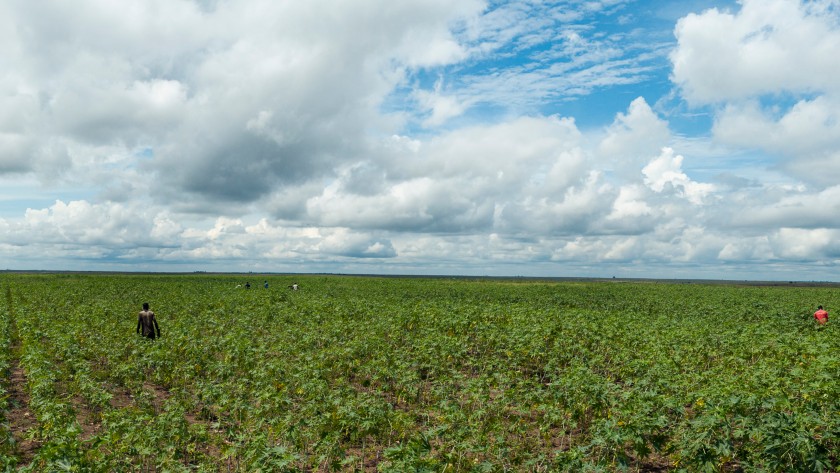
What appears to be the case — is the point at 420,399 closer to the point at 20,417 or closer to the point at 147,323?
the point at 20,417

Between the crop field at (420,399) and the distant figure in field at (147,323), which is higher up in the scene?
the distant figure in field at (147,323)

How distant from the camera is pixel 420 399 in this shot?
13.9 meters

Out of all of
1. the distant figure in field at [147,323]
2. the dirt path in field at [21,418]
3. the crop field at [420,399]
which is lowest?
the dirt path in field at [21,418]

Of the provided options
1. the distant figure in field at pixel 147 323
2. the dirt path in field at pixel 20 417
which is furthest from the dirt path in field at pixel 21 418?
the distant figure in field at pixel 147 323

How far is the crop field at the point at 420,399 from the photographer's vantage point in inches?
316

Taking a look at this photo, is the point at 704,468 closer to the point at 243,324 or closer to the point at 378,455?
the point at 378,455

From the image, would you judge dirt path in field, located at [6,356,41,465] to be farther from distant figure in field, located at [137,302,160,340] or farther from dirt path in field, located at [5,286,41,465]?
distant figure in field, located at [137,302,160,340]

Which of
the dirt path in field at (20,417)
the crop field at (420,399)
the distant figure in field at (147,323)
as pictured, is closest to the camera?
the crop field at (420,399)

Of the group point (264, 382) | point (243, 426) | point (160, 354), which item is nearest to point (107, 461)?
point (243, 426)

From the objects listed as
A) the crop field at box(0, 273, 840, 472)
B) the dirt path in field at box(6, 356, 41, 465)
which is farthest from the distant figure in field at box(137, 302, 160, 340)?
the dirt path in field at box(6, 356, 41, 465)

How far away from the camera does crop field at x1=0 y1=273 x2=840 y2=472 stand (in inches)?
316

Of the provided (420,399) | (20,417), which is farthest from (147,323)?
(420,399)

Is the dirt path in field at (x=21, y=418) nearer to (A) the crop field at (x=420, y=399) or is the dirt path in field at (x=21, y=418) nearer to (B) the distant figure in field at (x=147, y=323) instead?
(A) the crop field at (x=420, y=399)

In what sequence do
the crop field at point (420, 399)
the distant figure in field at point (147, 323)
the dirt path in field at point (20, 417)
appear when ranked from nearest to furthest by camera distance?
1. the crop field at point (420, 399)
2. the dirt path in field at point (20, 417)
3. the distant figure in field at point (147, 323)
